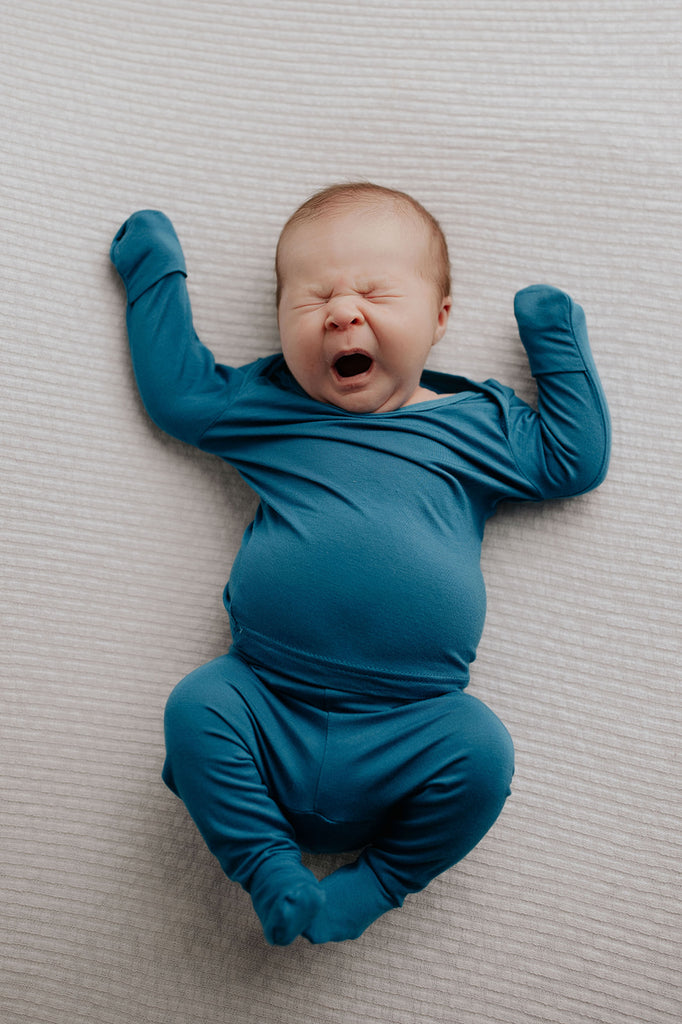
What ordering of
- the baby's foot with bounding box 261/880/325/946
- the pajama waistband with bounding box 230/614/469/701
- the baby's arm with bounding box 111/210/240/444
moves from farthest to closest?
the baby's arm with bounding box 111/210/240/444 → the pajama waistband with bounding box 230/614/469/701 → the baby's foot with bounding box 261/880/325/946

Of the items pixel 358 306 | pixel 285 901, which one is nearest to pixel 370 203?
pixel 358 306

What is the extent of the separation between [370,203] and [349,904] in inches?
32.4

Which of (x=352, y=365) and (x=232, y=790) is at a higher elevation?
(x=352, y=365)

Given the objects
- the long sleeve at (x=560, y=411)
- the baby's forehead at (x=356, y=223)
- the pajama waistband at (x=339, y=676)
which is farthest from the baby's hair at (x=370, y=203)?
the pajama waistband at (x=339, y=676)

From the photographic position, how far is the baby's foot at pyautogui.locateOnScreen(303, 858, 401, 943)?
2.89ft

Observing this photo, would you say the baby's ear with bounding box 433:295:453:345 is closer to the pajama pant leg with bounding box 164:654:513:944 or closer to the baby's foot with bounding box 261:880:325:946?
the pajama pant leg with bounding box 164:654:513:944

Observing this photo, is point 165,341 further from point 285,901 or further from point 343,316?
point 285,901

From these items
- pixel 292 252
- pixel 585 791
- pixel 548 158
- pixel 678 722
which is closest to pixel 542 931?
pixel 585 791

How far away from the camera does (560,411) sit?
3.35 feet

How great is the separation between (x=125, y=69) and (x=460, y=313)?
0.61m

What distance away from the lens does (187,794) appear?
0.87m

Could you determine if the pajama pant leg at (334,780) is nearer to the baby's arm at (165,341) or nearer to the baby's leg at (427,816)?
the baby's leg at (427,816)

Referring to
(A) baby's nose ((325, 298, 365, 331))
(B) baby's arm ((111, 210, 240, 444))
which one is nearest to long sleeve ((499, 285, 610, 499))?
(A) baby's nose ((325, 298, 365, 331))

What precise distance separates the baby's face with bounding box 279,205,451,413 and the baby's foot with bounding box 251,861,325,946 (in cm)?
54
